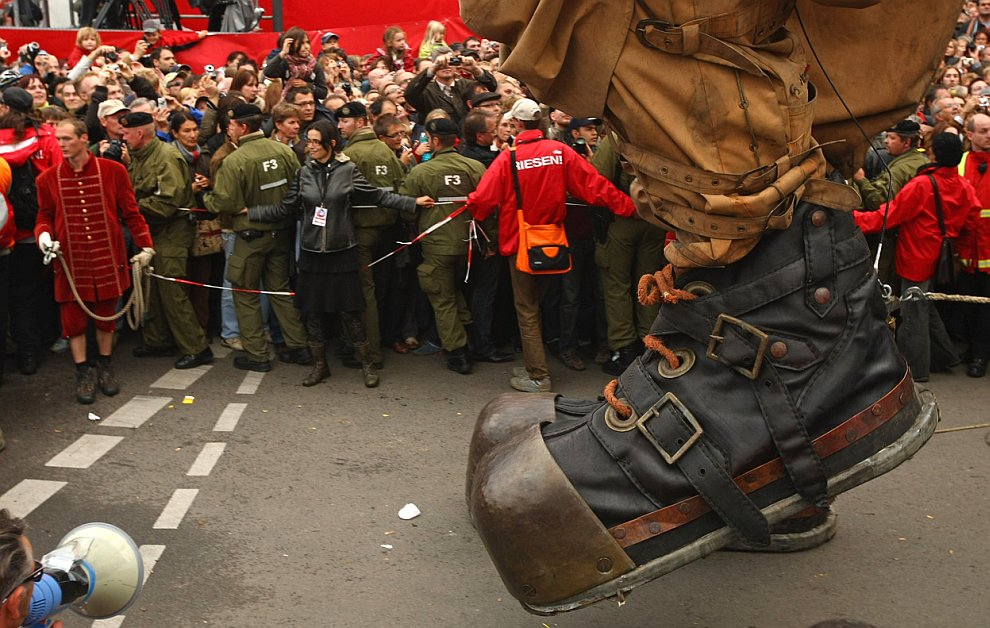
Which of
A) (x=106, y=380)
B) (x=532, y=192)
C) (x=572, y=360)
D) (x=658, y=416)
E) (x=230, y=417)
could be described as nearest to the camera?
(x=658, y=416)

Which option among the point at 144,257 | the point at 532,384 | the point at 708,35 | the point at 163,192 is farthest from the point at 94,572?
the point at 163,192

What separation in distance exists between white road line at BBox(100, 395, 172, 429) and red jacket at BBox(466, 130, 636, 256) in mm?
2818

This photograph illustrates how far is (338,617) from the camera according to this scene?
16.0 feet

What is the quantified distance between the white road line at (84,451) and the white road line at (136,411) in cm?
26

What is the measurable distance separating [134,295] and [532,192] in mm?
3174

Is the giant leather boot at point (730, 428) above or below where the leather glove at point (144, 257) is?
above

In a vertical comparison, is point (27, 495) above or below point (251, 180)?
below

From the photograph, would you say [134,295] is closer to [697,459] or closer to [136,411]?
[136,411]

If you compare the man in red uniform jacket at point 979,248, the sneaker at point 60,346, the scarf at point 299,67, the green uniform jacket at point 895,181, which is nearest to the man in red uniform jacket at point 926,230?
the man in red uniform jacket at point 979,248

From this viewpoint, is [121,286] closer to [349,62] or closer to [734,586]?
[734,586]

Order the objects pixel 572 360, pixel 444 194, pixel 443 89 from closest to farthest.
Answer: pixel 444 194
pixel 572 360
pixel 443 89

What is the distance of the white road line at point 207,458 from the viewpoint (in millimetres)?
6676

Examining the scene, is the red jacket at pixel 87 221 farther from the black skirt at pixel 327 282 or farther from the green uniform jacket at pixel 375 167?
the green uniform jacket at pixel 375 167

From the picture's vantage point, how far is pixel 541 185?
823 cm
